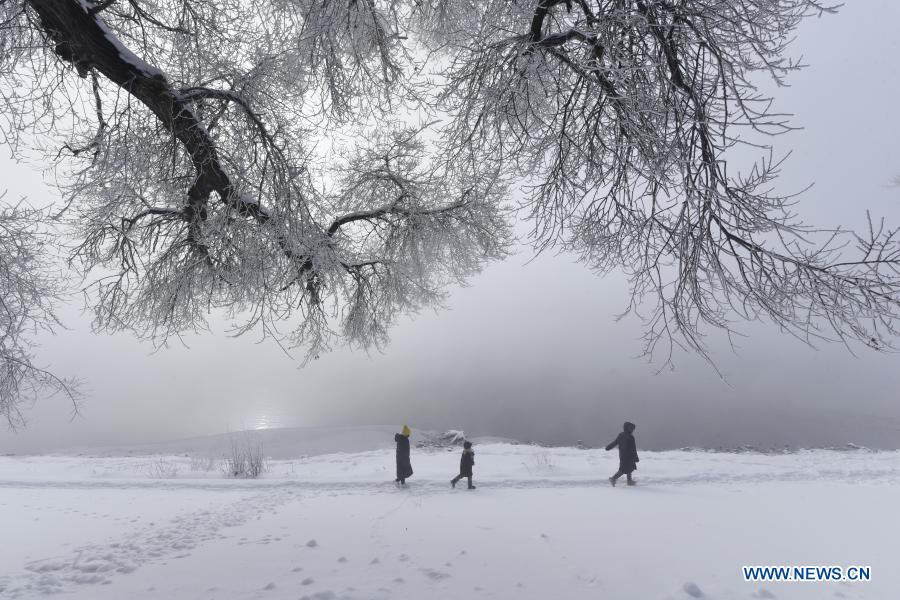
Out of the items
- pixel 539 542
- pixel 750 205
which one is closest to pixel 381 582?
pixel 539 542

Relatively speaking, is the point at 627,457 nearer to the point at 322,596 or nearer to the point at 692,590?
the point at 692,590

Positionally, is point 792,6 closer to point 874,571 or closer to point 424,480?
point 874,571

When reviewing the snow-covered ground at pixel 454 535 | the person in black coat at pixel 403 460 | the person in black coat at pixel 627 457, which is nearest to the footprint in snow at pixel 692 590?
the snow-covered ground at pixel 454 535

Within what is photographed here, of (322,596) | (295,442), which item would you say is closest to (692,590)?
(322,596)

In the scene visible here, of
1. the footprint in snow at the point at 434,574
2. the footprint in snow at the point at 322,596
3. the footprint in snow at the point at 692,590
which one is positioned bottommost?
the footprint in snow at the point at 692,590

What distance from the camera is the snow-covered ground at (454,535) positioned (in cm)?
404

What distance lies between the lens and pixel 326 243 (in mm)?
5688

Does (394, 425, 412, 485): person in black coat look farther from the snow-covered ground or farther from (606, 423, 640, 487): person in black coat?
(606, 423, 640, 487): person in black coat

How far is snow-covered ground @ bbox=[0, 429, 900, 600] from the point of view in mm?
4039

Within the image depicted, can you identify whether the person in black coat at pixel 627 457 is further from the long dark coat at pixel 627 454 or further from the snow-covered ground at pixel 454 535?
the snow-covered ground at pixel 454 535

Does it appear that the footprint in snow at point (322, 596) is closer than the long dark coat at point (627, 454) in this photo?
Yes

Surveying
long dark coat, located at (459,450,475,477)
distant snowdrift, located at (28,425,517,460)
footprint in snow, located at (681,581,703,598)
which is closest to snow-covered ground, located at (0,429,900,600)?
footprint in snow, located at (681,581,703,598)

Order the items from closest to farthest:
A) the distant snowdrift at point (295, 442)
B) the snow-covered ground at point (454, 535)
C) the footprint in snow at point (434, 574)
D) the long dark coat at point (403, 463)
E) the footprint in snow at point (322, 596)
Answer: the footprint in snow at point (322, 596) → the snow-covered ground at point (454, 535) → the footprint in snow at point (434, 574) → the long dark coat at point (403, 463) → the distant snowdrift at point (295, 442)

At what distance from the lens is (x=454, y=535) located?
5617 mm
